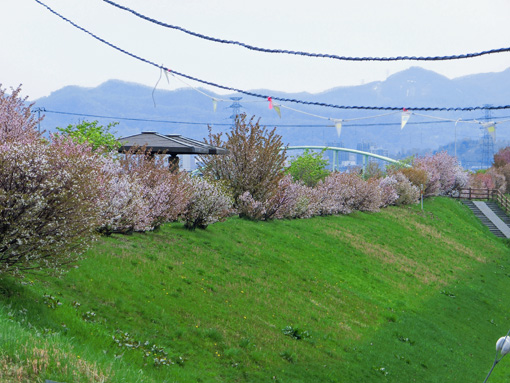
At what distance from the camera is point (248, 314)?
14.4m

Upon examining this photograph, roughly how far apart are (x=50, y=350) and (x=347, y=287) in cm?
1533

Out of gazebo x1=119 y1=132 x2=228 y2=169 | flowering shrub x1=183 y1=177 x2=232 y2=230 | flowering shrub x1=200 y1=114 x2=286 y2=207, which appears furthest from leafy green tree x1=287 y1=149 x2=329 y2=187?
flowering shrub x1=183 y1=177 x2=232 y2=230

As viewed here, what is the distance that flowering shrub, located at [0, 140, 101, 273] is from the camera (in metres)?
9.77

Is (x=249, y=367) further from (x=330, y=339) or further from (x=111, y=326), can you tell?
(x=330, y=339)

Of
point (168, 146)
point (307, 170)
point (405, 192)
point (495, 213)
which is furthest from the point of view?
point (495, 213)

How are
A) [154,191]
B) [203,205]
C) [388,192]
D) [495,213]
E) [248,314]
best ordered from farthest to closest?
1. [495,213]
2. [388,192]
3. [203,205]
4. [154,191]
5. [248,314]

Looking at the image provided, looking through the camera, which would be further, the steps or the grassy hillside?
the steps

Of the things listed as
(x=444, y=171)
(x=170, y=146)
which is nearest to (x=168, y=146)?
(x=170, y=146)

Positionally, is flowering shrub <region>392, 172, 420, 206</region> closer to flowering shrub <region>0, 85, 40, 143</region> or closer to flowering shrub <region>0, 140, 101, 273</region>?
flowering shrub <region>0, 85, 40, 143</region>

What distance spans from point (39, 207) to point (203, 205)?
36.7 ft

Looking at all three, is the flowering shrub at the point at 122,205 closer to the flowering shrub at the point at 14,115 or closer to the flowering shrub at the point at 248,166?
the flowering shrub at the point at 14,115

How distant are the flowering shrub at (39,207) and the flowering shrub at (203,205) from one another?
32.5ft

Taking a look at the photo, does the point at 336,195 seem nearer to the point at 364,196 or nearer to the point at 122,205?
the point at 364,196

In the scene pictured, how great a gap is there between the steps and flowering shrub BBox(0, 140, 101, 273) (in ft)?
166
